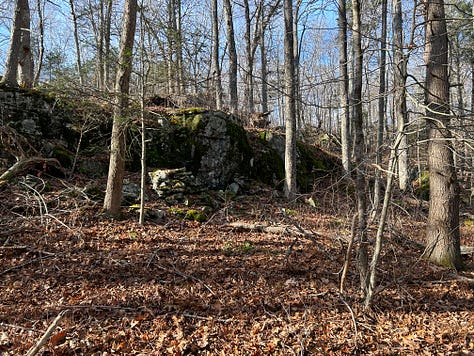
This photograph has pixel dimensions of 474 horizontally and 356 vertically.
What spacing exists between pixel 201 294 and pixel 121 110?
381cm

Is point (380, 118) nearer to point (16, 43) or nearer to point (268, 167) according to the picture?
point (268, 167)

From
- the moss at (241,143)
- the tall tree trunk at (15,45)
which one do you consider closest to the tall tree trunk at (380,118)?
the moss at (241,143)

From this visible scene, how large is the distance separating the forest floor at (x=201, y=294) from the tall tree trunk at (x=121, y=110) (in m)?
0.47

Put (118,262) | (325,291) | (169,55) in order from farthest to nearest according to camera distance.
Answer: (169,55) < (118,262) < (325,291)

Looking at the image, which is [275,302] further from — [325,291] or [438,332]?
[438,332]

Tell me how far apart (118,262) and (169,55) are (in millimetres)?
4260

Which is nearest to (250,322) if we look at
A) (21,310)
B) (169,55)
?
(21,310)

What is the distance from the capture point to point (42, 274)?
13.6 ft

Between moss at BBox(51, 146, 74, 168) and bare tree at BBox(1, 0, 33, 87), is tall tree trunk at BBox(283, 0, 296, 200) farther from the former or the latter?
bare tree at BBox(1, 0, 33, 87)

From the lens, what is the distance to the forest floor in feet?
10.5

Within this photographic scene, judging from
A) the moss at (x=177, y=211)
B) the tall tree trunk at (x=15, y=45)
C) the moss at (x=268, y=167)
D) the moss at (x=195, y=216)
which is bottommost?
the moss at (x=195, y=216)

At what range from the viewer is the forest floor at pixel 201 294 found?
10.5 feet

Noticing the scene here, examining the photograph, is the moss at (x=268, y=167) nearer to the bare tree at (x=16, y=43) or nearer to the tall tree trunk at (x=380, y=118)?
the tall tree trunk at (x=380, y=118)

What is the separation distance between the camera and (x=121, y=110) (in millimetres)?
5875
